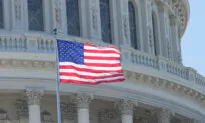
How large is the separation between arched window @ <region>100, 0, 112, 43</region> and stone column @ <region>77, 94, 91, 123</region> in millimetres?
5708

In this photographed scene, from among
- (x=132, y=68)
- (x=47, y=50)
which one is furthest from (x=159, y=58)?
(x=47, y=50)

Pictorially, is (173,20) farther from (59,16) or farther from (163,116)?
(59,16)

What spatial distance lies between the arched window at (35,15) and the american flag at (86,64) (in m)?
10.2

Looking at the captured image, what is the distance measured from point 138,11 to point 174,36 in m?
5.32

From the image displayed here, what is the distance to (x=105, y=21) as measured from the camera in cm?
5728

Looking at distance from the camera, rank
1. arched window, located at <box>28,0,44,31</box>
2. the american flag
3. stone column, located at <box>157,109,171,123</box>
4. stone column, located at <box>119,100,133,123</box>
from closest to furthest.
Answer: the american flag, stone column, located at <box>119,100,133,123</box>, arched window, located at <box>28,0,44,31</box>, stone column, located at <box>157,109,171,123</box>

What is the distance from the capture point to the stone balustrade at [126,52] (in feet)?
168

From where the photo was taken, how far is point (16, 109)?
52219 millimetres

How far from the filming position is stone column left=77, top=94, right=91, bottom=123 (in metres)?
51.2

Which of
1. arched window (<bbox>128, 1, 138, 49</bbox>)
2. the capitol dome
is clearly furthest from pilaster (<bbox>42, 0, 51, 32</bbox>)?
arched window (<bbox>128, 1, 138, 49</bbox>)

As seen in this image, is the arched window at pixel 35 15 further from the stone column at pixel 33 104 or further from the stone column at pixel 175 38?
the stone column at pixel 175 38

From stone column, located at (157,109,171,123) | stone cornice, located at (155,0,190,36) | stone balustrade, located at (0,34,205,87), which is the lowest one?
stone column, located at (157,109,171,123)

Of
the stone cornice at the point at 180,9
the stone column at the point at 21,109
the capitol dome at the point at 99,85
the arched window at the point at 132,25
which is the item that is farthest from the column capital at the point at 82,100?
the stone cornice at the point at 180,9

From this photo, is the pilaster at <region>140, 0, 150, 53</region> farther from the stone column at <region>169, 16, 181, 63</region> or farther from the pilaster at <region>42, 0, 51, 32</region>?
the pilaster at <region>42, 0, 51, 32</region>
